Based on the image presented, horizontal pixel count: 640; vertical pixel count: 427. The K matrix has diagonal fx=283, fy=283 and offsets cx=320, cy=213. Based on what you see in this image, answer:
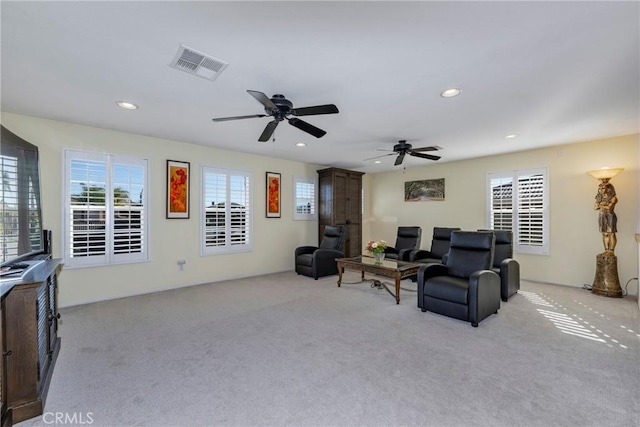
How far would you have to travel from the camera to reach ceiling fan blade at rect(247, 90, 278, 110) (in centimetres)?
240

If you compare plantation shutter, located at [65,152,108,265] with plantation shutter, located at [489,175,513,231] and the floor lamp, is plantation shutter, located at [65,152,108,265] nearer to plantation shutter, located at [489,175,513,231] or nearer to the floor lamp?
plantation shutter, located at [489,175,513,231]

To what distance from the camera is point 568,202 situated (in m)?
5.12

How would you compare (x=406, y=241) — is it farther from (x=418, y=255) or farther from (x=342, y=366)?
(x=342, y=366)

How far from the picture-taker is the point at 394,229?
8.08 meters

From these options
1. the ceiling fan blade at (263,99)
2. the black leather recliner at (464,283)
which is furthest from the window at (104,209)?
the black leather recliner at (464,283)

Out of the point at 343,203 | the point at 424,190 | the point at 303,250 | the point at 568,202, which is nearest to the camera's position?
the point at 568,202

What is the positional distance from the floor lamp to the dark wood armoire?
455cm

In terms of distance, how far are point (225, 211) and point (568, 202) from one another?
21.0 ft

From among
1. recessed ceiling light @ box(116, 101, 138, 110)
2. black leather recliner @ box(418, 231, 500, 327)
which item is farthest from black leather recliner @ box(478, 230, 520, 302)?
recessed ceiling light @ box(116, 101, 138, 110)

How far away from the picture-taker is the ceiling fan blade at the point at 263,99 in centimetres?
240

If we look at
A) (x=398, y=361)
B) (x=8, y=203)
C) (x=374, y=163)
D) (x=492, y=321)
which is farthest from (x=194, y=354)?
(x=374, y=163)

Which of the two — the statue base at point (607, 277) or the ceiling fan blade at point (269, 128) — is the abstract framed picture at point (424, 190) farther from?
the ceiling fan blade at point (269, 128)

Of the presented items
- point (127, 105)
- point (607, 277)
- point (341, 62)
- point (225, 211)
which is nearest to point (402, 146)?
point (341, 62)

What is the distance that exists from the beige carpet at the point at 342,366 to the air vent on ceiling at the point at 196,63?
2597mm
